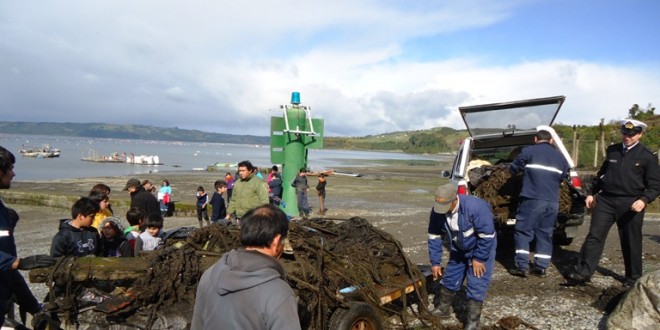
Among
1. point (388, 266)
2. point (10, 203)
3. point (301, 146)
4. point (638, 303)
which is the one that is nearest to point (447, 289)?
point (388, 266)

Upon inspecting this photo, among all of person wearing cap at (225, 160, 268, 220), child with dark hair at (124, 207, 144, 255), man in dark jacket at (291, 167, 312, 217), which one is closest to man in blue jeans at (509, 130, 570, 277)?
person wearing cap at (225, 160, 268, 220)

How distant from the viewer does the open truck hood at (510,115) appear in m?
7.94

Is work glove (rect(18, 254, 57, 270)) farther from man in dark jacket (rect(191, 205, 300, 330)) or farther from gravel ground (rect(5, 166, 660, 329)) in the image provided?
gravel ground (rect(5, 166, 660, 329))

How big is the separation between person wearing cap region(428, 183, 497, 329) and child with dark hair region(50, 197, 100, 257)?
355cm

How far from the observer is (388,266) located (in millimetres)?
4914

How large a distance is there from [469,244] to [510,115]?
4304 millimetres

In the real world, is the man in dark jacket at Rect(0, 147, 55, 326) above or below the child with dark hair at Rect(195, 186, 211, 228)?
above

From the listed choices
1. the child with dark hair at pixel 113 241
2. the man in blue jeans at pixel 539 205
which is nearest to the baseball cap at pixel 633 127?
the man in blue jeans at pixel 539 205

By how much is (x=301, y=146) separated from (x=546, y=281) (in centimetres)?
821

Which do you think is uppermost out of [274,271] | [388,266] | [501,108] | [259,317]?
[501,108]

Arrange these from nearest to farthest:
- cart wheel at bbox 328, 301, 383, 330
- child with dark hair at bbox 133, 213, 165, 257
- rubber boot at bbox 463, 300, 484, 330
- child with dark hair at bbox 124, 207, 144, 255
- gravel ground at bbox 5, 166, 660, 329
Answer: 1. cart wheel at bbox 328, 301, 383, 330
2. rubber boot at bbox 463, 300, 484, 330
3. gravel ground at bbox 5, 166, 660, 329
4. child with dark hair at bbox 133, 213, 165, 257
5. child with dark hair at bbox 124, 207, 144, 255

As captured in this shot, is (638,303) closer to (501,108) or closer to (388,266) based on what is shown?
(388,266)

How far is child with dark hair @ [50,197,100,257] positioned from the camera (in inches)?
178

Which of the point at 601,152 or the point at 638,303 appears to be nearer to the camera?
the point at 638,303
